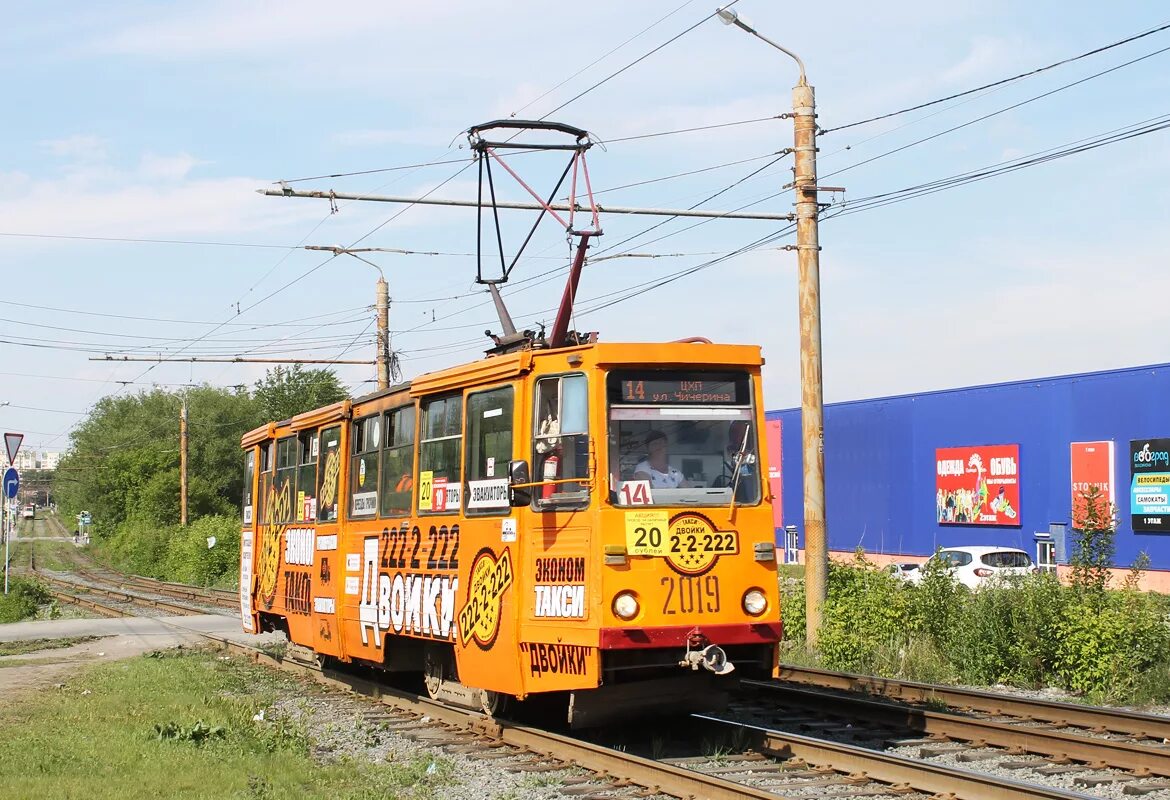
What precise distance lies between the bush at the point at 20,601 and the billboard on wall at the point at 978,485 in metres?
25.1

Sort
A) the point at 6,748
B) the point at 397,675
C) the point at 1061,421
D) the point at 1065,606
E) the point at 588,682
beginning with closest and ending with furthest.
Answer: the point at 588,682 < the point at 6,748 < the point at 1065,606 < the point at 397,675 < the point at 1061,421

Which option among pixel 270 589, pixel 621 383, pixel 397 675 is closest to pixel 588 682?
pixel 621 383

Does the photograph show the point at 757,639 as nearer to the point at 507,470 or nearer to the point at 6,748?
the point at 507,470

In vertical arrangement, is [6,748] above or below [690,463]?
below

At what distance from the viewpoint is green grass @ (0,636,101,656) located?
73.7ft

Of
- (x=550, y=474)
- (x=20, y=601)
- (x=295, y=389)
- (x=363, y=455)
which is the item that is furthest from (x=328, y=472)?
(x=295, y=389)

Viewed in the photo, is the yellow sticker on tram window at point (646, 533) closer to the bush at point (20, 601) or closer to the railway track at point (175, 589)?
the bush at point (20, 601)

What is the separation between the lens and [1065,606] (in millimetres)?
14125

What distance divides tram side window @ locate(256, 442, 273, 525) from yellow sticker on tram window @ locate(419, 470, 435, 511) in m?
6.80

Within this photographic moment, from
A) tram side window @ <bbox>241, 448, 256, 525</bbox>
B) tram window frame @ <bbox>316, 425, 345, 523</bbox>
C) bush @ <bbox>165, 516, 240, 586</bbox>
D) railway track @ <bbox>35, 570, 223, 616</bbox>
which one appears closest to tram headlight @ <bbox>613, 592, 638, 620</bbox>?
tram window frame @ <bbox>316, 425, 345, 523</bbox>

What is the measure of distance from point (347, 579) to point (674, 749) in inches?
204

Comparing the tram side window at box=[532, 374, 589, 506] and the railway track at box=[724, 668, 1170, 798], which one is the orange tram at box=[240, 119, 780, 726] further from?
the railway track at box=[724, 668, 1170, 798]

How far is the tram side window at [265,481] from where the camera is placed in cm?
1908

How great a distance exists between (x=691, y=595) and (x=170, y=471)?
222ft
